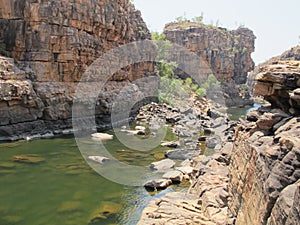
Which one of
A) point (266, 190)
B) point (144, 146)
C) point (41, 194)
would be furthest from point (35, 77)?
point (266, 190)

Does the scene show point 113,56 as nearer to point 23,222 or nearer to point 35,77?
point 35,77

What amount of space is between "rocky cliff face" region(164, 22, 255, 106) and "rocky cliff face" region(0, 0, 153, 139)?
39625 mm

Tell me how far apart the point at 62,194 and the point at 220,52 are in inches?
2384

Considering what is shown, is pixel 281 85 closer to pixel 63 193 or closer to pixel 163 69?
pixel 63 193

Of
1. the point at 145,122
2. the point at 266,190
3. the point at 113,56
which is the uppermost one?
the point at 113,56

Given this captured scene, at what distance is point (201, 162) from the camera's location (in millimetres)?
15555

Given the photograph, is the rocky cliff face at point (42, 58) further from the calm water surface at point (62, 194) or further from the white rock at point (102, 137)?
the calm water surface at point (62, 194)

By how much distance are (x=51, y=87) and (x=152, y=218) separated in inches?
730

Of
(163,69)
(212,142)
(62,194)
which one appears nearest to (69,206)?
(62,194)

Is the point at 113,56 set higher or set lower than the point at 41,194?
higher

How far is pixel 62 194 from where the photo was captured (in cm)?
1227

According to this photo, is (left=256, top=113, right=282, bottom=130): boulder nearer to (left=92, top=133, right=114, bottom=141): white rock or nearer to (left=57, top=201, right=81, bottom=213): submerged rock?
(left=57, top=201, right=81, bottom=213): submerged rock

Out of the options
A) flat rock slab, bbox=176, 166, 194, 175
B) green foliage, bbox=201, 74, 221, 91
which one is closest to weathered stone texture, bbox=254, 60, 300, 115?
flat rock slab, bbox=176, 166, 194, 175

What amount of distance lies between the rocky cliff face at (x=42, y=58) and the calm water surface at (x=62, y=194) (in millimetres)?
5357
